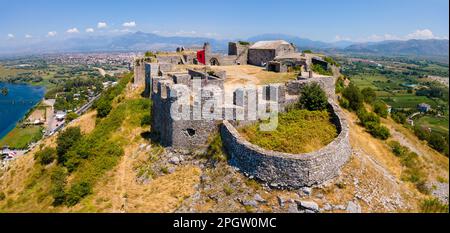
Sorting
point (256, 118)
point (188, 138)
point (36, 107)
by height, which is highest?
point (256, 118)

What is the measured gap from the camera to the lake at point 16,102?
82.9 meters

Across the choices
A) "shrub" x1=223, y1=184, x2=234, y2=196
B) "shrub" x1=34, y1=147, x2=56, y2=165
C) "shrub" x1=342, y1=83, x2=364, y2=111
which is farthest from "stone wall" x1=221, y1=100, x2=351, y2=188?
"shrub" x1=34, y1=147, x2=56, y2=165

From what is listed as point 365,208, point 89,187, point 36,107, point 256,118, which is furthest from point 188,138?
point 36,107

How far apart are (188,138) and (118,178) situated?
173 inches

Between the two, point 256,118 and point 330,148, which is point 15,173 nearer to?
point 256,118

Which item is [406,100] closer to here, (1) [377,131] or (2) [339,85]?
(2) [339,85]

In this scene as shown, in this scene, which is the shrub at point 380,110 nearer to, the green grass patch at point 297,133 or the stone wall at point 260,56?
the stone wall at point 260,56

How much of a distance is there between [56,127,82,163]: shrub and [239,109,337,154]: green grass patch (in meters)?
13.7

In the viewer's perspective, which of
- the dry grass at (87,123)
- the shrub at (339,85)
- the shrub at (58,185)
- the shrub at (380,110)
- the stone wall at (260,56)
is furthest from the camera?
the stone wall at (260,56)

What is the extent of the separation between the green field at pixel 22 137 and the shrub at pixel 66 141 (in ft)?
144

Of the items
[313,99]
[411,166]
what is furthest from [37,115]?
[411,166]

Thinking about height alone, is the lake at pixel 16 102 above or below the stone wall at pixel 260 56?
below

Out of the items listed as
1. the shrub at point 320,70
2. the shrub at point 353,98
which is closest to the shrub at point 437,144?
the shrub at point 353,98

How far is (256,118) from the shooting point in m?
14.8
